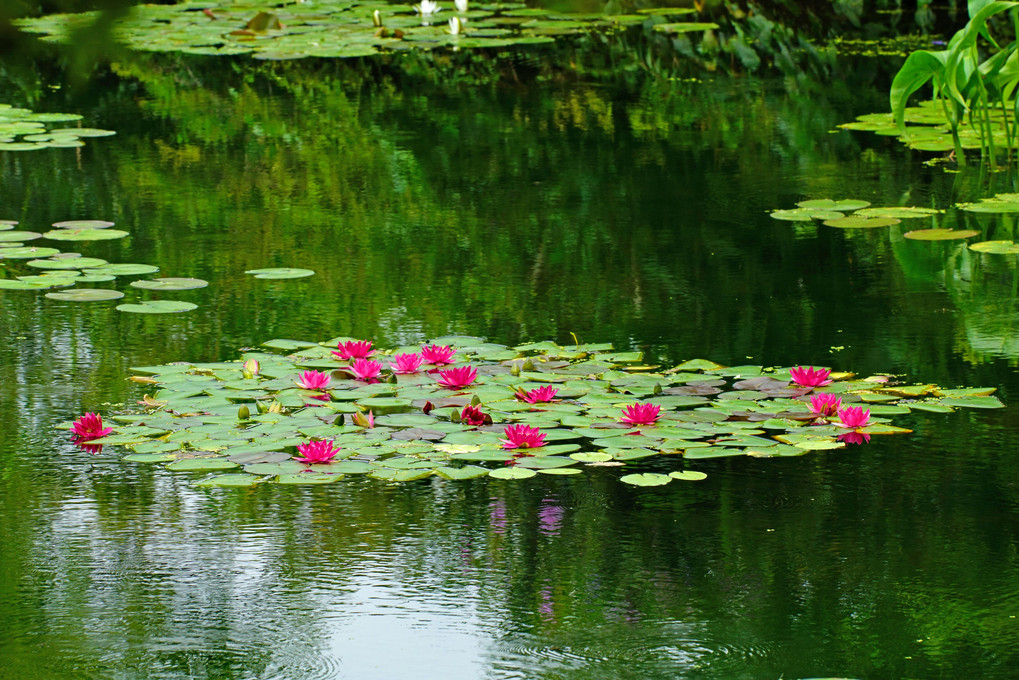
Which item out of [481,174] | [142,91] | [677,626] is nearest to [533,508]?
[677,626]

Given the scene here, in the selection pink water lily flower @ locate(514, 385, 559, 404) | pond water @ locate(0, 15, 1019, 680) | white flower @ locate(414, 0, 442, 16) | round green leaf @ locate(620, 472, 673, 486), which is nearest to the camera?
pond water @ locate(0, 15, 1019, 680)

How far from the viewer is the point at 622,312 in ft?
15.9

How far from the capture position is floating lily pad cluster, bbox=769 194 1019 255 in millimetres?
5805

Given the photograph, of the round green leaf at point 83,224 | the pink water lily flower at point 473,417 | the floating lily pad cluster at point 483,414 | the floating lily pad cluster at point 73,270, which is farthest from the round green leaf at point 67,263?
the pink water lily flower at point 473,417

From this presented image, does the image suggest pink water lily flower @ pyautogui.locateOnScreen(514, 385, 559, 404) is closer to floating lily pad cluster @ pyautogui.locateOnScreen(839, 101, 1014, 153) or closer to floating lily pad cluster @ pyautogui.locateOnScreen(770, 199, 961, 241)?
floating lily pad cluster @ pyautogui.locateOnScreen(770, 199, 961, 241)

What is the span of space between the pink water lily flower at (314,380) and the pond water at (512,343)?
1.47 ft

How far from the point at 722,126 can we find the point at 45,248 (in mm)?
3910

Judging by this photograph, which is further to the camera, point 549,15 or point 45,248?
point 549,15

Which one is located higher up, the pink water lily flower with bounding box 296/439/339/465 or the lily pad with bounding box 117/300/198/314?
the lily pad with bounding box 117/300/198/314

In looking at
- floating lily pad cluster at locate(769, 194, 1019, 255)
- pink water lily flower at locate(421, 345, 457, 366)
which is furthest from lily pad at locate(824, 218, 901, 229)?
pink water lily flower at locate(421, 345, 457, 366)

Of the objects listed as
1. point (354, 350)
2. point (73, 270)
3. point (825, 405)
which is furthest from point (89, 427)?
point (73, 270)

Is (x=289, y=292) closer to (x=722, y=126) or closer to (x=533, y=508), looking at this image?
(x=533, y=508)

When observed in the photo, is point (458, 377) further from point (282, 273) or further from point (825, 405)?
point (282, 273)

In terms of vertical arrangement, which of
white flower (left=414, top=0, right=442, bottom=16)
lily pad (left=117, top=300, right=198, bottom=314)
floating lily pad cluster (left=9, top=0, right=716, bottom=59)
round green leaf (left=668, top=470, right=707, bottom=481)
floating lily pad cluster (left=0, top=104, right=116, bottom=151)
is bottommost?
round green leaf (left=668, top=470, right=707, bottom=481)
